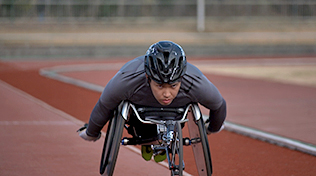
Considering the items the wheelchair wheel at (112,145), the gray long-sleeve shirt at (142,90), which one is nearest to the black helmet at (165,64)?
the gray long-sleeve shirt at (142,90)

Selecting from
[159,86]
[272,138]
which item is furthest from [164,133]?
[272,138]

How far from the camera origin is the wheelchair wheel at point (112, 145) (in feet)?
14.6

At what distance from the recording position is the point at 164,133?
4.49m

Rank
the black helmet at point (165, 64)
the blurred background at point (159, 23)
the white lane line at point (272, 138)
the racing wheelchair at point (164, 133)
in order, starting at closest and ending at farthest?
the black helmet at point (165, 64) < the racing wheelchair at point (164, 133) < the white lane line at point (272, 138) < the blurred background at point (159, 23)

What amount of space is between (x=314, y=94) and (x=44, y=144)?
8775 mm

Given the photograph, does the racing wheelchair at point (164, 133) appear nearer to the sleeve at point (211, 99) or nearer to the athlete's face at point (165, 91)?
the sleeve at point (211, 99)

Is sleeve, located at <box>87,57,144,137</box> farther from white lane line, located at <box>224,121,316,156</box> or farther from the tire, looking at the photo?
white lane line, located at <box>224,121,316,156</box>

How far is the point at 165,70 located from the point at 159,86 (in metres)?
0.15

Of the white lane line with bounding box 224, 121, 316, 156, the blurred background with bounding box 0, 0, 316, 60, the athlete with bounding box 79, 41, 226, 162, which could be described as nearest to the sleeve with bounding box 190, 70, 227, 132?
the athlete with bounding box 79, 41, 226, 162

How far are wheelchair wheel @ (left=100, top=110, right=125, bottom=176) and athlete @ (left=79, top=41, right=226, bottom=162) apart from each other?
139mm

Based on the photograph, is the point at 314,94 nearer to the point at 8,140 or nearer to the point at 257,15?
the point at 8,140

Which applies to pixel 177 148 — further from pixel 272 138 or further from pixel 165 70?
pixel 272 138

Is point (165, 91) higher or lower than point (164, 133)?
higher

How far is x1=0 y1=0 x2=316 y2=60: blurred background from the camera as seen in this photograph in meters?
43.5
